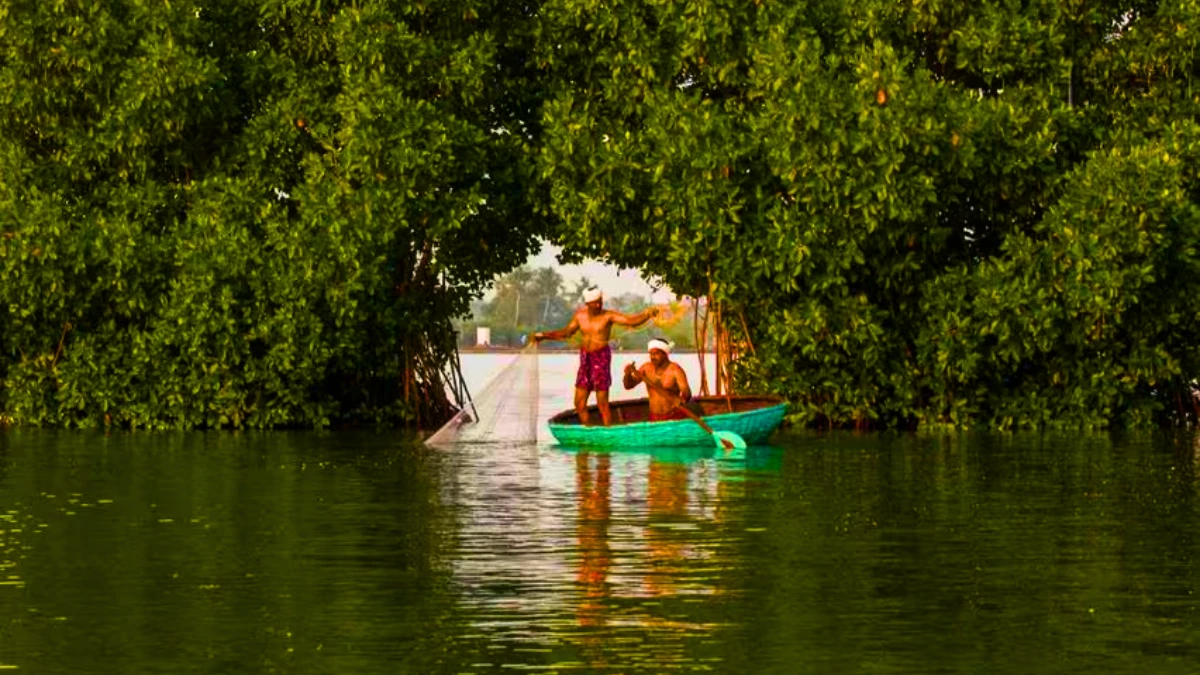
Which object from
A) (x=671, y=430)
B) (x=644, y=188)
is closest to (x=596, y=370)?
(x=671, y=430)

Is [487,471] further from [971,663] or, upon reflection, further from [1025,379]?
[971,663]

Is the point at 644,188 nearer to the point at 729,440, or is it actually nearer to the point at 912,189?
the point at 912,189

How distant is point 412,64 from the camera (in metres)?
32.0

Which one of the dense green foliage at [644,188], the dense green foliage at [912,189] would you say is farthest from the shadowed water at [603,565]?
the dense green foliage at [644,188]

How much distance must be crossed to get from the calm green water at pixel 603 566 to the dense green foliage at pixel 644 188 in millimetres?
4953

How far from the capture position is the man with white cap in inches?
1121

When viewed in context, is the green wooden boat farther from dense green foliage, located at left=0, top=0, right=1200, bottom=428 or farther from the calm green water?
dense green foliage, located at left=0, top=0, right=1200, bottom=428

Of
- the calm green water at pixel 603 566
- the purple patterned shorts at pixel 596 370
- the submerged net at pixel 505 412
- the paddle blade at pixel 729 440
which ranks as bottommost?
the calm green water at pixel 603 566

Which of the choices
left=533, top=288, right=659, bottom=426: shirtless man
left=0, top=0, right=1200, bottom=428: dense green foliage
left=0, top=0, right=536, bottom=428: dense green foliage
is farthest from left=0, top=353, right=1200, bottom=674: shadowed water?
left=0, top=0, right=536, bottom=428: dense green foliage

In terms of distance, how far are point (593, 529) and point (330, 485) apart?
5.60 m

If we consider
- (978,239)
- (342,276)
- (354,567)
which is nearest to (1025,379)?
(978,239)

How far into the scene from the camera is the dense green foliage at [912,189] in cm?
2959

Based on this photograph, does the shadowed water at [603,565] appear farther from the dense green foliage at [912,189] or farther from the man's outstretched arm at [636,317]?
the dense green foliage at [912,189]

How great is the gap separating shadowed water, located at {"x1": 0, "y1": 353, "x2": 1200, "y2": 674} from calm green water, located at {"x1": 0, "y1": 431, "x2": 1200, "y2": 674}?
37mm
